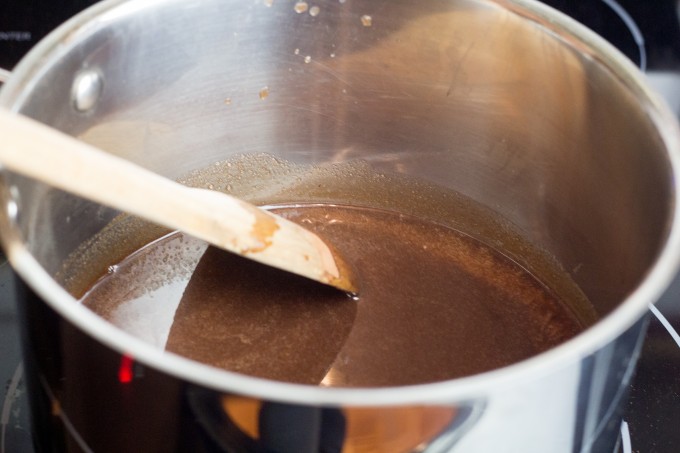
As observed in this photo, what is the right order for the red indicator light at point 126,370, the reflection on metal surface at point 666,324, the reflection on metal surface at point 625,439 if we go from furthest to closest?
the reflection on metal surface at point 666,324 → the reflection on metal surface at point 625,439 → the red indicator light at point 126,370

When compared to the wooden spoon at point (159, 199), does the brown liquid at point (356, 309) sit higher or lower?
lower

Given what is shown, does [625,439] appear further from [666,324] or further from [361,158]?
[361,158]

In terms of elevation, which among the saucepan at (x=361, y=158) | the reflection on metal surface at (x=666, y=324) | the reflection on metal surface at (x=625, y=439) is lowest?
the reflection on metal surface at (x=625, y=439)

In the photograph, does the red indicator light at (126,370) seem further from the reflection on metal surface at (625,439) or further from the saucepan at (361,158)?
the reflection on metal surface at (625,439)

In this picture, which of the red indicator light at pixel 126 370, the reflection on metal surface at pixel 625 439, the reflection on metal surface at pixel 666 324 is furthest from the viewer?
the reflection on metal surface at pixel 666 324

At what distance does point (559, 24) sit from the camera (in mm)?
1066

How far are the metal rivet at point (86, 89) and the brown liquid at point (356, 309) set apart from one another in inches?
12.1

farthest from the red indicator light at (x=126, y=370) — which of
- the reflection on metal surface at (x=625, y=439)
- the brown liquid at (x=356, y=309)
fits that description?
the reflection on metal surface at (x=625, y=439)

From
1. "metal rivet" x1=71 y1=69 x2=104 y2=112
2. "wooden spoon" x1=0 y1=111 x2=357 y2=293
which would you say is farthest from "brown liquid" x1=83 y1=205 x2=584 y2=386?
"metal rivet" x1=71 y1=69 x2=104 y2=112

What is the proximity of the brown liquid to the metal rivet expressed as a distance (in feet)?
1.01

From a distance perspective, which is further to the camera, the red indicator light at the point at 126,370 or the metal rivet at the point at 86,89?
the metal rivet at the point at 86,89

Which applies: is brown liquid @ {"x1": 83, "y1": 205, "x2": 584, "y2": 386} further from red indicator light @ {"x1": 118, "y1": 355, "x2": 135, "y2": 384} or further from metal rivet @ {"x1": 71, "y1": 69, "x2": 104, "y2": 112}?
red indicator light @ {"x1": 118, "y1": 355, "x2": 135, "y2": 384}

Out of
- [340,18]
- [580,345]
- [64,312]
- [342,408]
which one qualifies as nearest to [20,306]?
[64,312]

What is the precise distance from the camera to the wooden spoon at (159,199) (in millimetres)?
727
